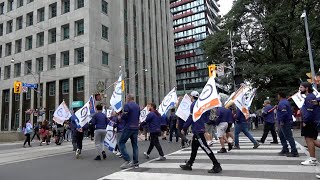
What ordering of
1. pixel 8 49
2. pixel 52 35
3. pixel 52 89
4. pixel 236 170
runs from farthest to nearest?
pixel 8 49 < pixel 52 35 < pixel 52 89 < pixel 236 170

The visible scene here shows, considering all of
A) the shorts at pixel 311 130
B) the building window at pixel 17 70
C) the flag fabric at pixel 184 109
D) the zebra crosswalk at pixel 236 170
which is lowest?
the zebra crosswalk at pixel 236 170

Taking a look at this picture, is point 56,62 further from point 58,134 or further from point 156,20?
point 58,134

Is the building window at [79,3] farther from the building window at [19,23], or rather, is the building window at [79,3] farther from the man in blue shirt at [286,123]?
the man in blue shirt at [286,123]

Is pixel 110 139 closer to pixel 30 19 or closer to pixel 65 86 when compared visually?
pixel 65 86

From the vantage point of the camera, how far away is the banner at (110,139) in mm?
11312

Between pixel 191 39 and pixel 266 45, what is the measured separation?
7075 centimetres

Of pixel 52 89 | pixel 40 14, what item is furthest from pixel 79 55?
pixel 40 14

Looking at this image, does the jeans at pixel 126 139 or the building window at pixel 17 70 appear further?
the building window at pixel 17 70

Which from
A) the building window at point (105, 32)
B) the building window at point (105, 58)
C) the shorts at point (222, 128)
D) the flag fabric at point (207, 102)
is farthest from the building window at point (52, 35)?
the flag fabric at point (207, 102)

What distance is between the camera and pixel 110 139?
11.4 meters

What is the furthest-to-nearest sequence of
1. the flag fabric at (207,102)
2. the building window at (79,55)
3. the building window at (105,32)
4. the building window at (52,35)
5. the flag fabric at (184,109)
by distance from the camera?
the building window at (52,35)
the building window at (105,32)
the building window at (79,55)
the flag fabric at (184,109)
the flag fabric at (207,102)

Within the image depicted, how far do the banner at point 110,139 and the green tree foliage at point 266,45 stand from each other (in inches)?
873

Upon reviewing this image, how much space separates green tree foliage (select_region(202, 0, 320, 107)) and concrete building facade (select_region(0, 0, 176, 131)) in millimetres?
13034

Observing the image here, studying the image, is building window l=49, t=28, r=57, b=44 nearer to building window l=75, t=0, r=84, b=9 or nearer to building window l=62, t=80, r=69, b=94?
building window l=75, t=0, r=84, b=9
